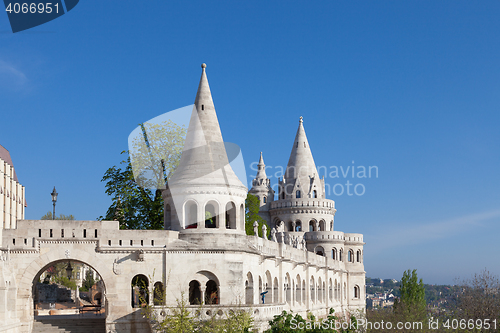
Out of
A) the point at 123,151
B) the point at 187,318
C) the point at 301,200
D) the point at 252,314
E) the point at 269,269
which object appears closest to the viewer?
the point at 187,318

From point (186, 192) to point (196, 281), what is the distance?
432cm

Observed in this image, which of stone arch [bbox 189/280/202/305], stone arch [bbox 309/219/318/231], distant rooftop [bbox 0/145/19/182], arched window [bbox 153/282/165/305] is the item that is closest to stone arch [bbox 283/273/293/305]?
stone arch [bbox 189/280/202/305]

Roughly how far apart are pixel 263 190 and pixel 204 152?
39046mm

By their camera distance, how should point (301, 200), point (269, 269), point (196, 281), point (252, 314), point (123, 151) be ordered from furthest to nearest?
point (301, 200)
point (123, 151)
point (269, 269)
point (196, 281)
point (252, 314)

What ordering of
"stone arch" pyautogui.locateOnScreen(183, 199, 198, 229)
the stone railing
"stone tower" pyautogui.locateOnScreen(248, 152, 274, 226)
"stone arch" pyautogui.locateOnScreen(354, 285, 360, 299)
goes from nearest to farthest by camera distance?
the stone railing, "stone arch" pyautogui.locateOnScreen(183, 199, 198, 229), "stone arch" pyautogui.locateOnScreen(354, 285, 360, 299), "stone tower" pyautogui.locateOnScreen(248, 152, 274, 226)

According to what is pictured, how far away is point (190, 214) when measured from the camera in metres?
32.2

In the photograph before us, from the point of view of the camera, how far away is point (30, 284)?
28.3 m

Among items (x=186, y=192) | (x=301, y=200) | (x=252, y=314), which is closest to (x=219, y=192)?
(x=186, y=192)

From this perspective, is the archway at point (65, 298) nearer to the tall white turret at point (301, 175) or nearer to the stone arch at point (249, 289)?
the stone arch at point (249, 289)

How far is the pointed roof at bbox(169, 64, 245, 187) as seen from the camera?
31547 millimetres

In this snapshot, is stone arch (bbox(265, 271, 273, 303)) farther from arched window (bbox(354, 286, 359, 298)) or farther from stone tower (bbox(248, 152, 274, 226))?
stone tower (bbox(248, 152, 274, 226))

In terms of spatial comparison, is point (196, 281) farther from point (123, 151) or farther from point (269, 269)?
point (123, 151)

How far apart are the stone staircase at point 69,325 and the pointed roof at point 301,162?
36.3 metres

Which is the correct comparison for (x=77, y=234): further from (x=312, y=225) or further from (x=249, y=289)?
(x=312, y=225)
